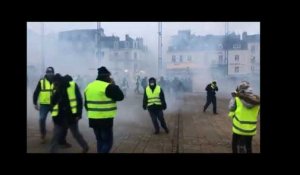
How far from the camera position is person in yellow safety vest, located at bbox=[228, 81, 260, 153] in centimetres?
536

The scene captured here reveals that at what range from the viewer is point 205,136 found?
851 cm

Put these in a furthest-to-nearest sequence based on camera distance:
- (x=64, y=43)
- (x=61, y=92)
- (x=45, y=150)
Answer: (x=64, y=43) → (x=45, y=150) → (x=61, y=92)

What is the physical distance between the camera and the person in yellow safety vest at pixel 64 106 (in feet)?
Answer: 19.8

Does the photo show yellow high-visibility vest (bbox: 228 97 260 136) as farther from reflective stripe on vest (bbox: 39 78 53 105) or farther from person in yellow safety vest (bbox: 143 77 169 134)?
reflective stripe on vest (bbox: 39 78 53 105)

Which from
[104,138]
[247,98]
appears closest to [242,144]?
[247,98]

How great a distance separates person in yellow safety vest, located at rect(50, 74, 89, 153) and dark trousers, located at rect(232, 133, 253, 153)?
2.49m

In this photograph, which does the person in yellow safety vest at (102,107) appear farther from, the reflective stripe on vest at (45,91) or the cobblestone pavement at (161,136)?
the reflective stripe on vest at (45,91)

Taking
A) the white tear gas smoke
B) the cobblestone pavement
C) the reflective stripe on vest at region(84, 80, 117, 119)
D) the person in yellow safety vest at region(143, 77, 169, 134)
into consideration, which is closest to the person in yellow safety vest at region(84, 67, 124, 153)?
the reflective stripe on vest at region(84, 80, 117, 119)

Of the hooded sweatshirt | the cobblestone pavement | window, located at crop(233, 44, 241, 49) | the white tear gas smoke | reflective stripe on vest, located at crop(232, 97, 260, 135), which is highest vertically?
window, located at crop(233, 44, 241, 49)

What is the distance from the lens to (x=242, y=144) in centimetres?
566
